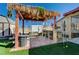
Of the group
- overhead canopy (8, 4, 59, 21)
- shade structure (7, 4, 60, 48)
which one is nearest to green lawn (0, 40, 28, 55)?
shade structure (7, 4, 60, 48)

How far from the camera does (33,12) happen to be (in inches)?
162

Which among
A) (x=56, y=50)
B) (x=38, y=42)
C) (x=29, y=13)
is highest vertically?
(x=29, y=13)

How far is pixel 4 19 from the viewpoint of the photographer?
409cm

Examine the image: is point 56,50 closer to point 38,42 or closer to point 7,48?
point 38,42

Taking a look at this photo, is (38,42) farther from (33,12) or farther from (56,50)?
(33,12)

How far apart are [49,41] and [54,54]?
7.9 inches

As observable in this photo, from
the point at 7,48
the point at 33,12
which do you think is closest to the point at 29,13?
the point at 33,12

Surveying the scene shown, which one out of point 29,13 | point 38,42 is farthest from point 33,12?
point 38,42

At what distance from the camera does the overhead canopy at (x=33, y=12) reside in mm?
4082

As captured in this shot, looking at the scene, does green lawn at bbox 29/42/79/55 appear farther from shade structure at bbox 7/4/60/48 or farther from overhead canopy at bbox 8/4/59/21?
overhead canopy at bbox 8/4/59/21

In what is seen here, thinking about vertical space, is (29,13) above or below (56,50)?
above

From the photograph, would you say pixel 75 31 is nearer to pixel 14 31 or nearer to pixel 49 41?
pixel 49 41

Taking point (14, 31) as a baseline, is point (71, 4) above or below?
above
